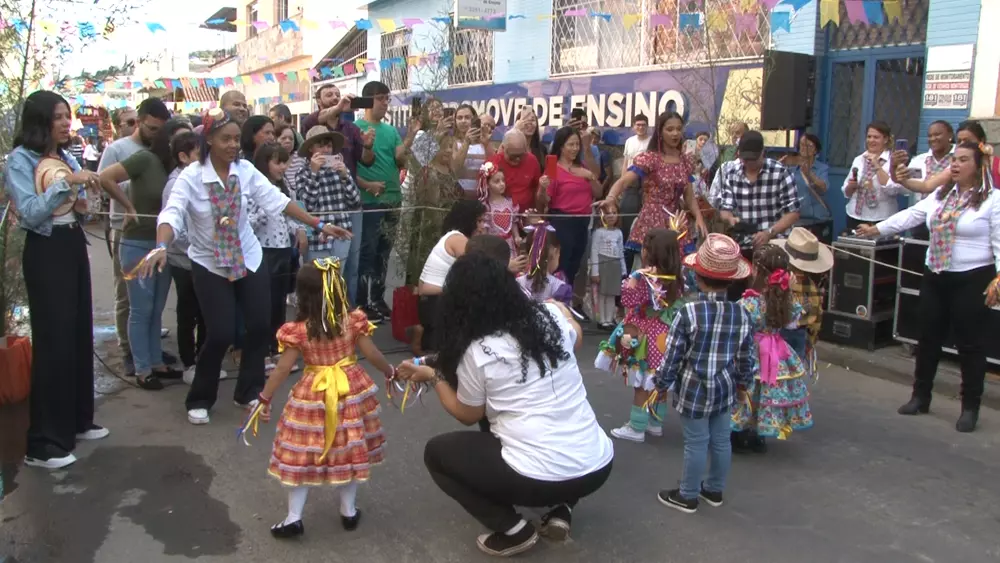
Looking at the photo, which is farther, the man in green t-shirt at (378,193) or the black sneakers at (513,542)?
the man in green t-shirt at (378,193)

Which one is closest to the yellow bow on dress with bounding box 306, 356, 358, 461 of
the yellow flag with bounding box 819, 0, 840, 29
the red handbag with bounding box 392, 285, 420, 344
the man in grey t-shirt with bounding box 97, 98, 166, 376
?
the man in grey t-shirt with bounding box 97, 98, 166, 376

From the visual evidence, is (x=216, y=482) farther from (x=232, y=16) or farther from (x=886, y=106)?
(x=232, y=16)

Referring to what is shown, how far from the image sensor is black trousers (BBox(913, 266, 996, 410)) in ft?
17.3

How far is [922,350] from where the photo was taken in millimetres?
5594

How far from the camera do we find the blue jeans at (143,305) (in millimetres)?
5996

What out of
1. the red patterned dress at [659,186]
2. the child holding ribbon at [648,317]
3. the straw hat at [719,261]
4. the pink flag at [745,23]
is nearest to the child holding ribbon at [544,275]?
the child holding ribbon at [648,317]

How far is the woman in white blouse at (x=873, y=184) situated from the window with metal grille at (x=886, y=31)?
1537mm

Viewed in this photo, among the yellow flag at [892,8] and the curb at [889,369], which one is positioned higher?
the yellow flag at [892,8]

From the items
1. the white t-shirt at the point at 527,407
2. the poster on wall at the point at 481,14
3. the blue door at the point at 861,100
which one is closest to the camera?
the white t-shirt at the point at 527,407

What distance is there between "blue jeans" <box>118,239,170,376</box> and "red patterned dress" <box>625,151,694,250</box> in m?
3.59

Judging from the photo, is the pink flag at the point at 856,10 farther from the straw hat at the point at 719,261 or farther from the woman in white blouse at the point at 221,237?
the woman in white blouse at the point at 221,237

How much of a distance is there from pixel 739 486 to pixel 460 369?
1.85 meters

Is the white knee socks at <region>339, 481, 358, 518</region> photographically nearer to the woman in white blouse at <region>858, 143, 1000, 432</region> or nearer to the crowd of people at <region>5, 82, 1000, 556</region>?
the crowd of people at <region>5, 82, 1000, 556</region>

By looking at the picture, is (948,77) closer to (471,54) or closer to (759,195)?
(759,195)
